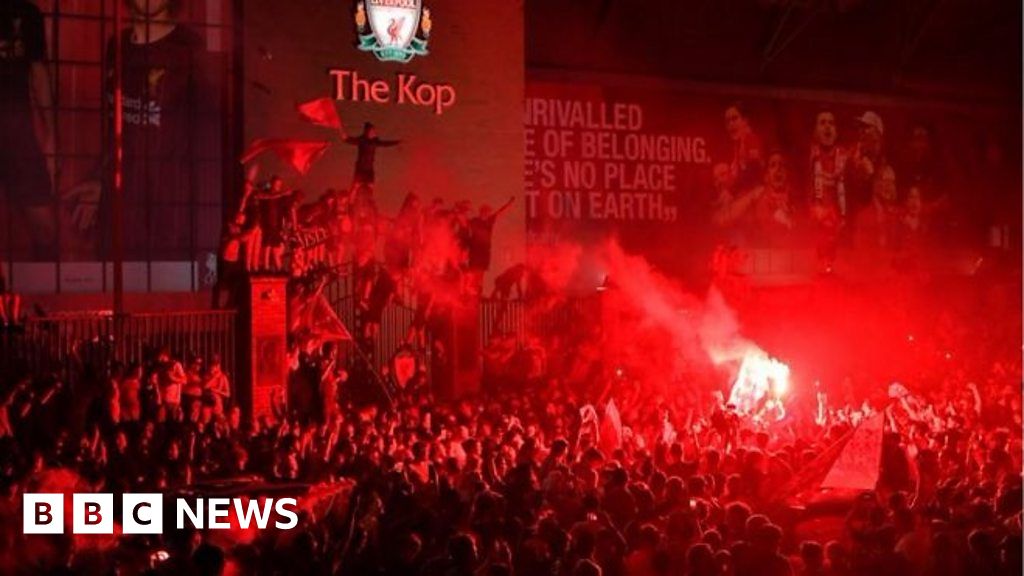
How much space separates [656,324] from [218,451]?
12175mm

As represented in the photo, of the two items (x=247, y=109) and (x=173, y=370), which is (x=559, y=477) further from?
(x=247, y=109)

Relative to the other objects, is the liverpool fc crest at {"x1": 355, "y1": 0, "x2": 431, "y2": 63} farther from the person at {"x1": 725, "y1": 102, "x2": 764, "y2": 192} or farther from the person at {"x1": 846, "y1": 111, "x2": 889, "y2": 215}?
the person at {"x1": 846, "y1": 111, "x2": 889, "y2": 215}

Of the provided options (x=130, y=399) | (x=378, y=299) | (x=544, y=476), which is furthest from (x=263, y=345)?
(x=544, y=476)

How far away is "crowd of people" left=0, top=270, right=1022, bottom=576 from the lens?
28.7 ft

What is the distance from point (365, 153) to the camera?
85.3 feet

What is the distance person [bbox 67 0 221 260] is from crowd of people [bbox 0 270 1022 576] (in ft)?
32.2

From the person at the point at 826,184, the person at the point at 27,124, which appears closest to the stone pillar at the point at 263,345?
the person at the point at 27,124

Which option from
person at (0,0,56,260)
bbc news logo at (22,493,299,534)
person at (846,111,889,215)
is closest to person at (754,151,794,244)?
person at (846,111,889,215)

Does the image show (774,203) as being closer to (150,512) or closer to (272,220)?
(272,220)

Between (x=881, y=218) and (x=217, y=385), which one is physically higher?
(x=881, y=218)

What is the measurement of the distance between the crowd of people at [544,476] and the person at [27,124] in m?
10.2

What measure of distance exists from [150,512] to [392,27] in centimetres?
1653

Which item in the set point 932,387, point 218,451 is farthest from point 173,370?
point 932,387

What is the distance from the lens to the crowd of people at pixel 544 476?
8.76 m
